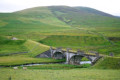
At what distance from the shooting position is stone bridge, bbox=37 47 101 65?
85713mm

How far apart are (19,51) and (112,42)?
9974cm

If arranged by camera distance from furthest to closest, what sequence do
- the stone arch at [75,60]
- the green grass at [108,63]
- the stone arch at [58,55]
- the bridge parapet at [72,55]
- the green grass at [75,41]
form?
the green grass at [75,41]
the stone arch at [58,55]
the stone arch at [75,60]
the bridge parapet at [72,55]
the green grass at [108,63]

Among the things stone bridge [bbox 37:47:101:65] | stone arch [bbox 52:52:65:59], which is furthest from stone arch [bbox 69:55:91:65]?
stone arch [bbox 52:52:65:59]

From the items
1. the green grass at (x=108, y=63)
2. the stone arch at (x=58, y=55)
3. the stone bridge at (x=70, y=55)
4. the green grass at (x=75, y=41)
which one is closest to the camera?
the green grass at (x=108, y=63)

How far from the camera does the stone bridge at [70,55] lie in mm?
85713

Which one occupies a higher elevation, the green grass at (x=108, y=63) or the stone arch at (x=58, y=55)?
the green grass at (x=108, y=63)

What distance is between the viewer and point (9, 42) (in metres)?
156

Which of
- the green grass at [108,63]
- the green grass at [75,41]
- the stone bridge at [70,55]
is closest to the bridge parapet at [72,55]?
the stone bridge at [70,55]

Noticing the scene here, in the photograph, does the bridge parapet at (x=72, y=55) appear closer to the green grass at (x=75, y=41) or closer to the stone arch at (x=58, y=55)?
the stone arch at (x=58, y=55)

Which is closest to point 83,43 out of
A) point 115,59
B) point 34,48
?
point 34,48

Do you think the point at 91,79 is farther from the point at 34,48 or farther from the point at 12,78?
the point at 34,48

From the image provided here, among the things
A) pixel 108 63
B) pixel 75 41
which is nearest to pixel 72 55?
pixel 108 63

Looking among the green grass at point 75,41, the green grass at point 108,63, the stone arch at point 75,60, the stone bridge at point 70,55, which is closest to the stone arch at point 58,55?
the stone bridge at point 70,55

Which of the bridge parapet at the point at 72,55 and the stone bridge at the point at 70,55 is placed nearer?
the bridge parapet at the point at 72,55
